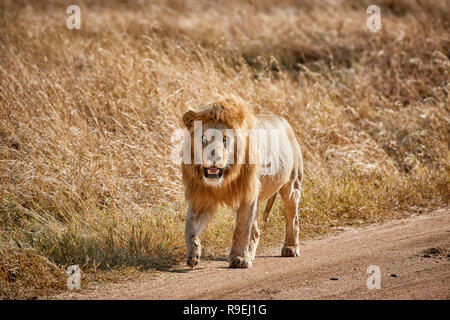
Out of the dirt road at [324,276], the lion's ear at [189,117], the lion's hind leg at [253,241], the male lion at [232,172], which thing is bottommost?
the dirt road at [324,276]

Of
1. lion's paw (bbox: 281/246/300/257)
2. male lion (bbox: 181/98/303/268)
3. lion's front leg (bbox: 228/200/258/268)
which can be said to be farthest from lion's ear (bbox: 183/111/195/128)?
lion's paw (bbox: 281/246/300/257)

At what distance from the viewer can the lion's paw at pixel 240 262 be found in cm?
515

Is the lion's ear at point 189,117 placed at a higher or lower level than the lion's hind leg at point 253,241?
higher

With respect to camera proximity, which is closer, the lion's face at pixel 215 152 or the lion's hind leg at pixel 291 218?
the lion's face at pixel 215 152

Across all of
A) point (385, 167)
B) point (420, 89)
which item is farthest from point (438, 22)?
point (385, 167)

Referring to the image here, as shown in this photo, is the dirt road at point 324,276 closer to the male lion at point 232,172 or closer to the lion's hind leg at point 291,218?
the lion's hind leg at point 291,218

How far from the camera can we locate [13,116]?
7.70 meters

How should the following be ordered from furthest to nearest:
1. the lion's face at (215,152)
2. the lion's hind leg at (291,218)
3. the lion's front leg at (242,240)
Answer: the lion's hind leg at (291,218)
the lion's front leg at (242,240)
the lion's face at (215,152)

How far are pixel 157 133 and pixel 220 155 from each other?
11.6ft

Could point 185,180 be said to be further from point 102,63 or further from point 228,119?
point 102,63

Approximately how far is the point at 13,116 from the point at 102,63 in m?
2.34

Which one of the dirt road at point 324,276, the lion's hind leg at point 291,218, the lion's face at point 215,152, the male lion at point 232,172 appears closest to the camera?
the dirt road at point 324,276

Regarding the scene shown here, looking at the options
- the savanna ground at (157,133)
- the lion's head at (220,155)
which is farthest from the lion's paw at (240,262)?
the savanna ground at (157,133)

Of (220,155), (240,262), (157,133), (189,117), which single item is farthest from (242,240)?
(157,133)
